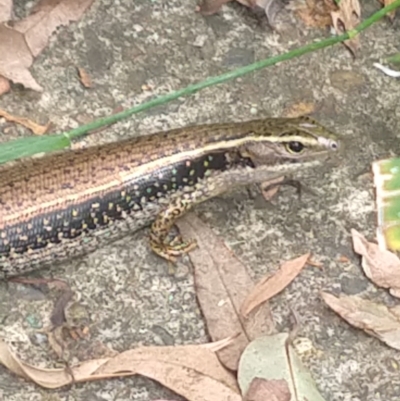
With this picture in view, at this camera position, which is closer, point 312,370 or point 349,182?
point 312,370

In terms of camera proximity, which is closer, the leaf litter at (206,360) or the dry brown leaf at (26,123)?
the leaf litter at (206,360)

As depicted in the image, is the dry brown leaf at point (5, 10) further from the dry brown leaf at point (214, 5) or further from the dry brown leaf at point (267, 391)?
the dry brown leaf at point (267, 391)

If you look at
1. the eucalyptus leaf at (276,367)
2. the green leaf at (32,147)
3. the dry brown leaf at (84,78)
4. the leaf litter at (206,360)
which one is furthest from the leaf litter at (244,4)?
the eucalyptus leaf at (276,367)

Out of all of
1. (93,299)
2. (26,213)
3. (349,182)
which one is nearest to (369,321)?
(349,182)

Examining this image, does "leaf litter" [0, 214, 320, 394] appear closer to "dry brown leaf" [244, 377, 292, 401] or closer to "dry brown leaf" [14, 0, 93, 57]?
"dry brown leaf" [244, 377, 292, 401]

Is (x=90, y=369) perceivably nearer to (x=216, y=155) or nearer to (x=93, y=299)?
(x=93, y=299)

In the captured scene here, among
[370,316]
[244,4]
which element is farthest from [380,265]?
[244,4]

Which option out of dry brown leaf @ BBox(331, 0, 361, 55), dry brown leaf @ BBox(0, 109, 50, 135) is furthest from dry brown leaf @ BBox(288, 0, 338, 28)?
dry brown leaf @ BBox(0, 109, 50, 135)
